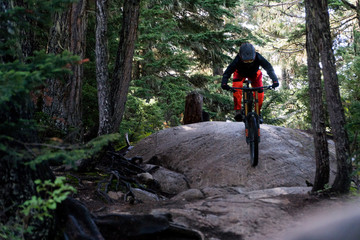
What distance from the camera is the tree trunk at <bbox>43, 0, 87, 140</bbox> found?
24.6 feet

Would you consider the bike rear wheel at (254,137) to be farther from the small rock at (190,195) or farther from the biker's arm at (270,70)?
the small rock at (190,195)

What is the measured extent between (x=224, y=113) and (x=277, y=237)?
14523 millimetres

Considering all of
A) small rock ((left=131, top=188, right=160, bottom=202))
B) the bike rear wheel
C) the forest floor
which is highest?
the bike rear wheel

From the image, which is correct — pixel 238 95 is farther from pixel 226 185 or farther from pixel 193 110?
pixel 193 110

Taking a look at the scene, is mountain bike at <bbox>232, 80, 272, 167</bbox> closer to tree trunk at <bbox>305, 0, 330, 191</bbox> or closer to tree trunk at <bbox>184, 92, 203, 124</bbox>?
tree trunk at <bbox>305, 0, 330, 191</bbox>

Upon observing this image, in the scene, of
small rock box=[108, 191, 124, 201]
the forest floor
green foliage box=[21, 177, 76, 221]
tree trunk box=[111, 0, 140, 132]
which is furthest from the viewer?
tree trunk box=[111, 0, 140, 132]

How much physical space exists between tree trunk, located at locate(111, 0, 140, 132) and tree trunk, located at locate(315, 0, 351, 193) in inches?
175

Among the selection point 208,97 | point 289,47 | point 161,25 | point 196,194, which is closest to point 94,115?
point 161,25

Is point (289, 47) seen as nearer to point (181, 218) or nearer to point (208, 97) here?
point (208, 97)

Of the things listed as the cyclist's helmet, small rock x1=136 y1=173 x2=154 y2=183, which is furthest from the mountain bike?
small rock x1=136 y1=173 x2=154 y2=183

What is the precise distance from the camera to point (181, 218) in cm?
437

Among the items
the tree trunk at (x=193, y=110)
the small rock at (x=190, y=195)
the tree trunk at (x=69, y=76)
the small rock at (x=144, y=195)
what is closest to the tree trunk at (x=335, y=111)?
the small rock at (x=190, y=195)

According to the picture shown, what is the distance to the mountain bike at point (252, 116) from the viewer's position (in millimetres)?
7289

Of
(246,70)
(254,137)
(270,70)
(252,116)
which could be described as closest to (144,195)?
(254,137)
